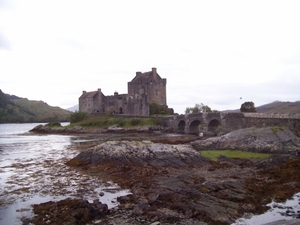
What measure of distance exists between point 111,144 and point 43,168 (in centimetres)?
577

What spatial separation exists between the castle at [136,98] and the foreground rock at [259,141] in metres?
41.8

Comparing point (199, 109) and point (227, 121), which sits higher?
point (199, 109)

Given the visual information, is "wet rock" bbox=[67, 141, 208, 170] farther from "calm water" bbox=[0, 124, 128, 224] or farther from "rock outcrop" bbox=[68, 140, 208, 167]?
"calm water" bbox=[0, 124, 128, 224]

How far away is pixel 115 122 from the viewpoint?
70.3 metres

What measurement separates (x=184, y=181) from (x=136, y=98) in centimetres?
5867

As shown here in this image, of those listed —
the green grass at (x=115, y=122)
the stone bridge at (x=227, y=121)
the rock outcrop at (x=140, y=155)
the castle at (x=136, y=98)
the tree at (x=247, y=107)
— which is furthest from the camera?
the castle at (x=136, y=98)

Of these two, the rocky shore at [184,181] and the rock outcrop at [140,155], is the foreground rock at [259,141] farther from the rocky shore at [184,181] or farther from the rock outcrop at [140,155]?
the rock outcrop at [140,155]

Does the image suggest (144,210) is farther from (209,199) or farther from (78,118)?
(78,118)

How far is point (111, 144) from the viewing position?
84.7 feet

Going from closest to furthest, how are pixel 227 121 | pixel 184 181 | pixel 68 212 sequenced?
pixel 68 212 → pixel 184 181 → pixel 227 121

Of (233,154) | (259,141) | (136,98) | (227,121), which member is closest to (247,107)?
(227,121)

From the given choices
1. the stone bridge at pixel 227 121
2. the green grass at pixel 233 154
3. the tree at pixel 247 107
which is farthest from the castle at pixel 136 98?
the green grass at pixel 233 154

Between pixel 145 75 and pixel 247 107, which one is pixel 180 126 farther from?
pixel 145 75

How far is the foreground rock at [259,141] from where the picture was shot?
2834cm
